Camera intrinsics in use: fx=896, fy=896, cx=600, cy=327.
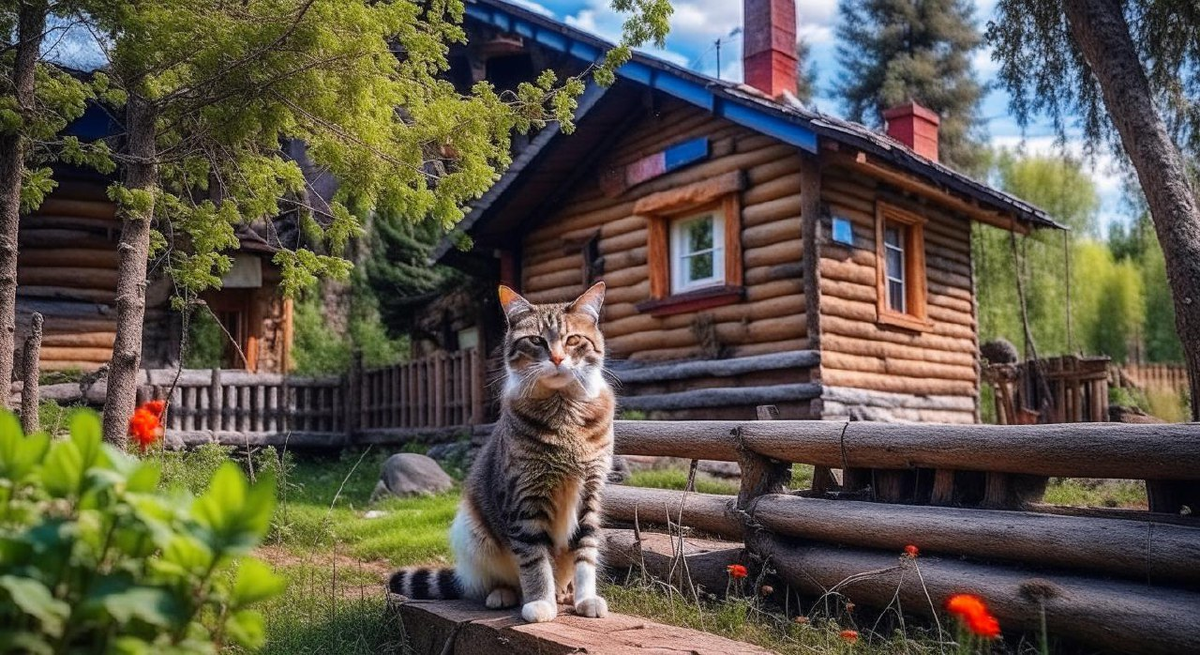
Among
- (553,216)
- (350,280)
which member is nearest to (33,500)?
(553,216)

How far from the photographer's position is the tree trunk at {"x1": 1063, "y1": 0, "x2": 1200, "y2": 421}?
7.78 m

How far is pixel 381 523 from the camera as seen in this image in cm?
830

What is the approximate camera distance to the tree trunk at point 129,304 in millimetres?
5574

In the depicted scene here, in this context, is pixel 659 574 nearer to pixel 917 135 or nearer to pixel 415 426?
pixel 415 426

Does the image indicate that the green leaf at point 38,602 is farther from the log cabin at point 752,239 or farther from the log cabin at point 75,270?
the log cabin at point 75,270

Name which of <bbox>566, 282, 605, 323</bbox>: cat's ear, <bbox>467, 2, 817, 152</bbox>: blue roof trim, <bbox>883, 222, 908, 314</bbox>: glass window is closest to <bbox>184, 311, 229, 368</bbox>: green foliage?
<bbox>467, 2, 817, 152</bbox>: blue roof trim

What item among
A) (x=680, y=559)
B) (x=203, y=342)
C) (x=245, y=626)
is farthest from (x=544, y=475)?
(x=203, y=342)

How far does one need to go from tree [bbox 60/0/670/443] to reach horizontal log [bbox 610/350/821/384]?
4636 millimetres

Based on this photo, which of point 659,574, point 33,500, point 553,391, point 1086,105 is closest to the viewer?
point 33,500

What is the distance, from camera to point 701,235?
12.6m

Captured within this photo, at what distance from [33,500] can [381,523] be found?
7076 millimetres

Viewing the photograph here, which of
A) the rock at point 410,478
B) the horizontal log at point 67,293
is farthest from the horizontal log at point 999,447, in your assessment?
the horizontal log at point 67,293

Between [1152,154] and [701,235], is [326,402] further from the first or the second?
[1152,154]

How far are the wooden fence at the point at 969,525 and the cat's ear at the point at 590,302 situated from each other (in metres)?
1.45
